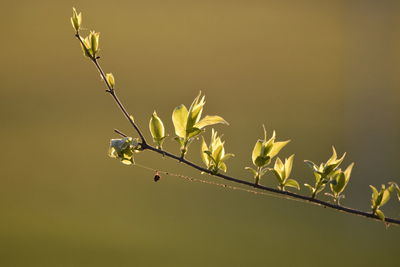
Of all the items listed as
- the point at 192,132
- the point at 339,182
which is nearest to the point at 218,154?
the point at 192,132

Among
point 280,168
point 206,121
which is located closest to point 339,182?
point 280,168

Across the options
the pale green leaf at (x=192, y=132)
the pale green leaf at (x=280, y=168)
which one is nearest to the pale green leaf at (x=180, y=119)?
the pale green leaf at (x=192, y=132)

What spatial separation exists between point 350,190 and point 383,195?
4156 mm

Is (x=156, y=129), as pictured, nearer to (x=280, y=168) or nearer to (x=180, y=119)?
(x=180, y=119)

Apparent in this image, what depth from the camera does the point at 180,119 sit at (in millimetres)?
688

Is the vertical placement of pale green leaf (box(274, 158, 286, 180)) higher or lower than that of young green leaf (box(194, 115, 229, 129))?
lower

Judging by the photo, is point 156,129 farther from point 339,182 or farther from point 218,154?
point 339,182

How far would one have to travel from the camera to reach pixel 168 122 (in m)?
4.06

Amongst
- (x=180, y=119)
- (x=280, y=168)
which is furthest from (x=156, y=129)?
(x=280, y=168)

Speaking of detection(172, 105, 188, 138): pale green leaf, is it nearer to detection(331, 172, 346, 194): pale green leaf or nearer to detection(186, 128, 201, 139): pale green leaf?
detection(186, 128, 201, 139): pale green leaf

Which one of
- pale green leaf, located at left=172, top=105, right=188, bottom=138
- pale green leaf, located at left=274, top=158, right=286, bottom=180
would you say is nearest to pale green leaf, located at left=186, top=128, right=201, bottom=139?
pale green leaf, located at left=172, top=105, right=188, bottom=138

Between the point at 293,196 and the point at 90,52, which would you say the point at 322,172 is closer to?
the point at 293,196

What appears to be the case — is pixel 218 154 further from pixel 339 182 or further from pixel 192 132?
pixel 339 182

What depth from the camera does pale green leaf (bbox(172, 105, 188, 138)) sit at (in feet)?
2.25
